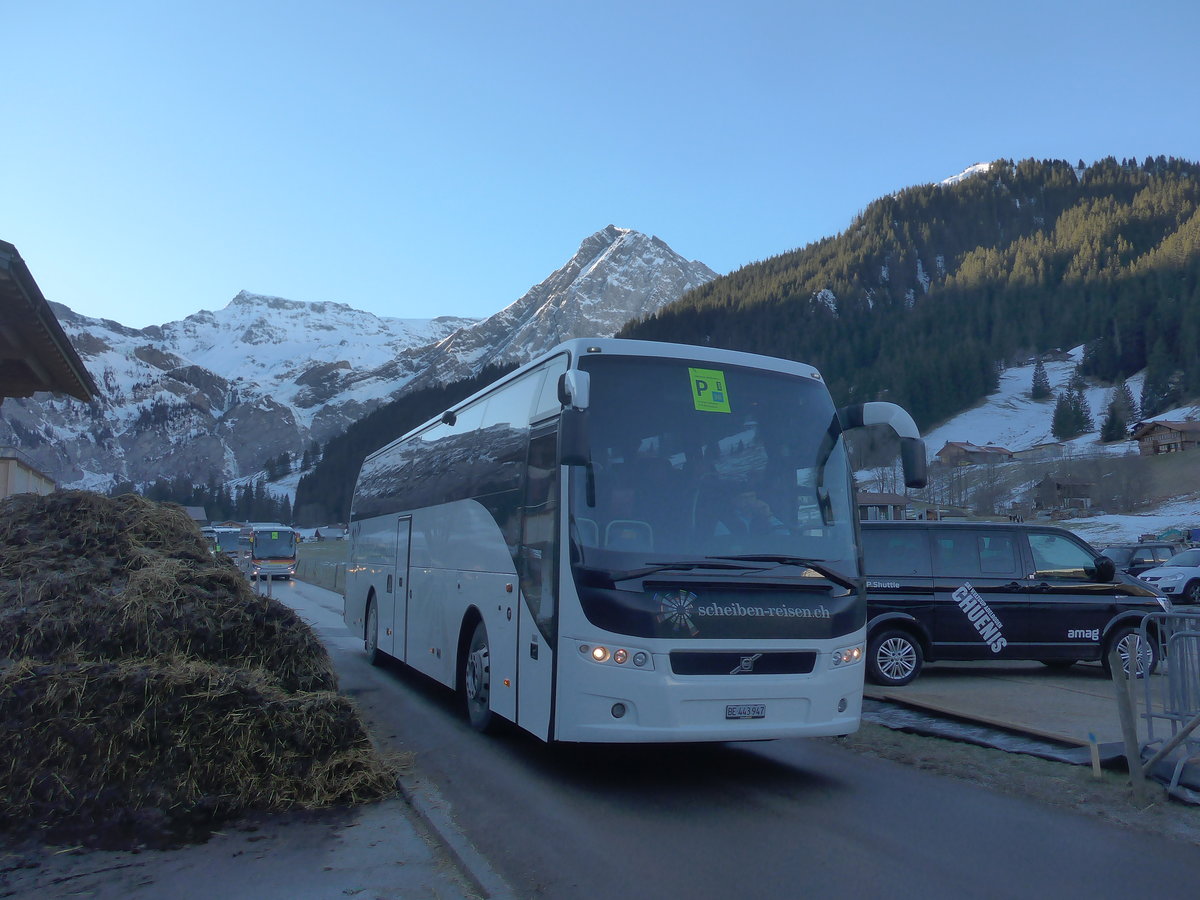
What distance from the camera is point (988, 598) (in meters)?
11.8

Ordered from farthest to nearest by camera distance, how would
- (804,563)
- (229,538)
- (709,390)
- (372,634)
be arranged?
(229,538), (372,634), (709,390), (804,563)

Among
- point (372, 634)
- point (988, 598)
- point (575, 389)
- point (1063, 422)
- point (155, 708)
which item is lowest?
point (372, 634)

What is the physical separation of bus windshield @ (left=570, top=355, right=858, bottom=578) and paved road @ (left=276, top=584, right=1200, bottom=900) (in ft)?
5.32

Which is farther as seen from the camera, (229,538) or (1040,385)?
(1040,385)

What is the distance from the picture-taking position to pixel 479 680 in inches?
334

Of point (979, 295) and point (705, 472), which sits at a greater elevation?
point (979, 295)

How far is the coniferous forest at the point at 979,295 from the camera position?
422 feet

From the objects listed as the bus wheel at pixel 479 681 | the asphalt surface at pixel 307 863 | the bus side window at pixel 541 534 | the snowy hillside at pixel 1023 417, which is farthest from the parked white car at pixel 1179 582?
the snowy hillside at pixel 1023 417

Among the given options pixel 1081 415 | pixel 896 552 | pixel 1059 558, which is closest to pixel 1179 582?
pixel 1059 558

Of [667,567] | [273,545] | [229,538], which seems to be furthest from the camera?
[229,538]

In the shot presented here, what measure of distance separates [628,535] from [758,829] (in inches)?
79.6

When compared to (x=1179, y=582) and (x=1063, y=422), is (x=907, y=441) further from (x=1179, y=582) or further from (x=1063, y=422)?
(x=1063, y=422)

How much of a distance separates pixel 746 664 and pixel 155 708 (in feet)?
12.2

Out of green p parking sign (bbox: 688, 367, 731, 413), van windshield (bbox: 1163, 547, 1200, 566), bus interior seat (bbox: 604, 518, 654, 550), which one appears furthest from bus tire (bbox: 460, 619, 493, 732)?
van windshield (bbox: 1163, 547, 1200, 566)
